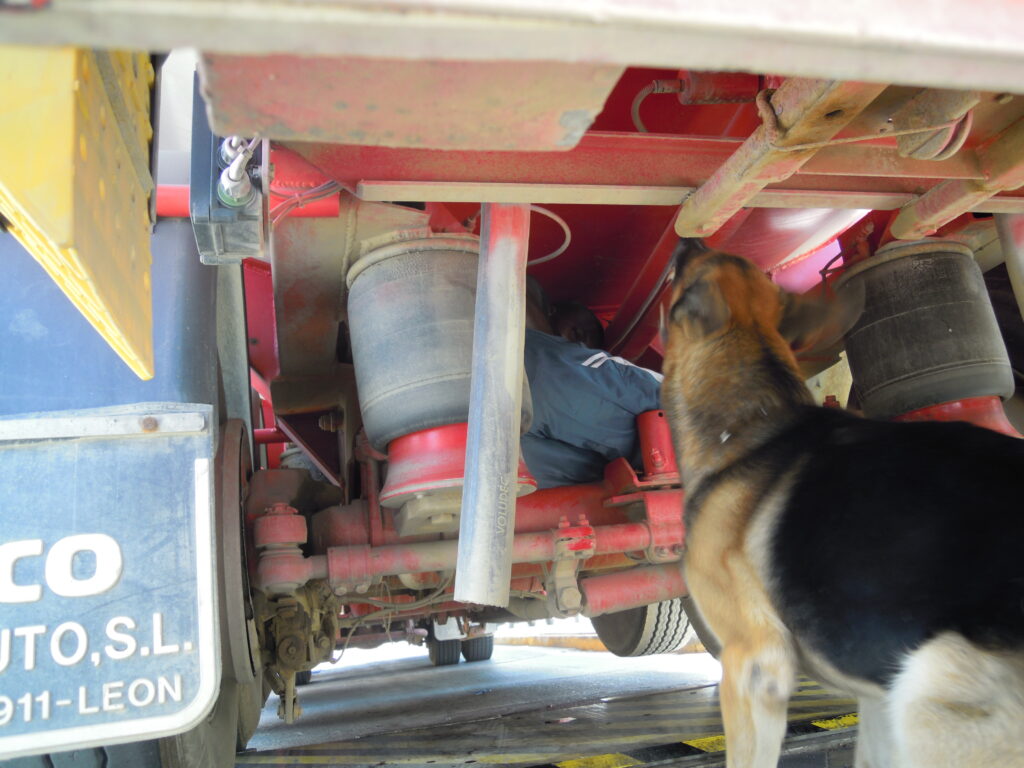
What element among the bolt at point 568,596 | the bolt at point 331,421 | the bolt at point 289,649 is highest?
the bolt at point 331,421

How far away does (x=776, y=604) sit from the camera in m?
1.67

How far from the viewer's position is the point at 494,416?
1.54m

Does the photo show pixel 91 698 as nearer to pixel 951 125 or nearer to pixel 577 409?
pixel 577 409

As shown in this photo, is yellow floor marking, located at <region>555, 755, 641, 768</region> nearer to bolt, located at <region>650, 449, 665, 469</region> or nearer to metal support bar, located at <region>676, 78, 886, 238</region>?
bolt, located at <region>650, 449, 665, 469</region>

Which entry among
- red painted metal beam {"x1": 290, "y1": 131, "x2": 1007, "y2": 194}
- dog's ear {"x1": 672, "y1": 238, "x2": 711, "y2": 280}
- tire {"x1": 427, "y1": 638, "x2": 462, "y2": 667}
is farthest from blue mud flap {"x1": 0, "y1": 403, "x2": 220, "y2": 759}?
tire {"x1": 427, "y1": 638, "x2": 462, "y2": 667}

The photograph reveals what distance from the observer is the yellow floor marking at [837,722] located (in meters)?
2.98

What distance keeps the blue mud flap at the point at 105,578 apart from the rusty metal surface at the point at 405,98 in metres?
0.93

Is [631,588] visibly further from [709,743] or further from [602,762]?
[709,743]

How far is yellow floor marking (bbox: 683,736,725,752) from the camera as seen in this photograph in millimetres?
2761

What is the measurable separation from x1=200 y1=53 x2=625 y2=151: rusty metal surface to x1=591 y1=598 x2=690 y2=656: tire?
293 centimetres

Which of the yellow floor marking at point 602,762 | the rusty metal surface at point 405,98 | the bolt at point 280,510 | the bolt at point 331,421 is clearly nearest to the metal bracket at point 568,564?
the yellow floor marking at point 602,762

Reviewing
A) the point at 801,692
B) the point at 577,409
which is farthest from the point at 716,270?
the point at 801,692

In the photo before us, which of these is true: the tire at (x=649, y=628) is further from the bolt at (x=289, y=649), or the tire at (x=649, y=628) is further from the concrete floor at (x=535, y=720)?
the bolt at (x=289, y=649)

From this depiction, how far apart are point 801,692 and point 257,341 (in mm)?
3332
